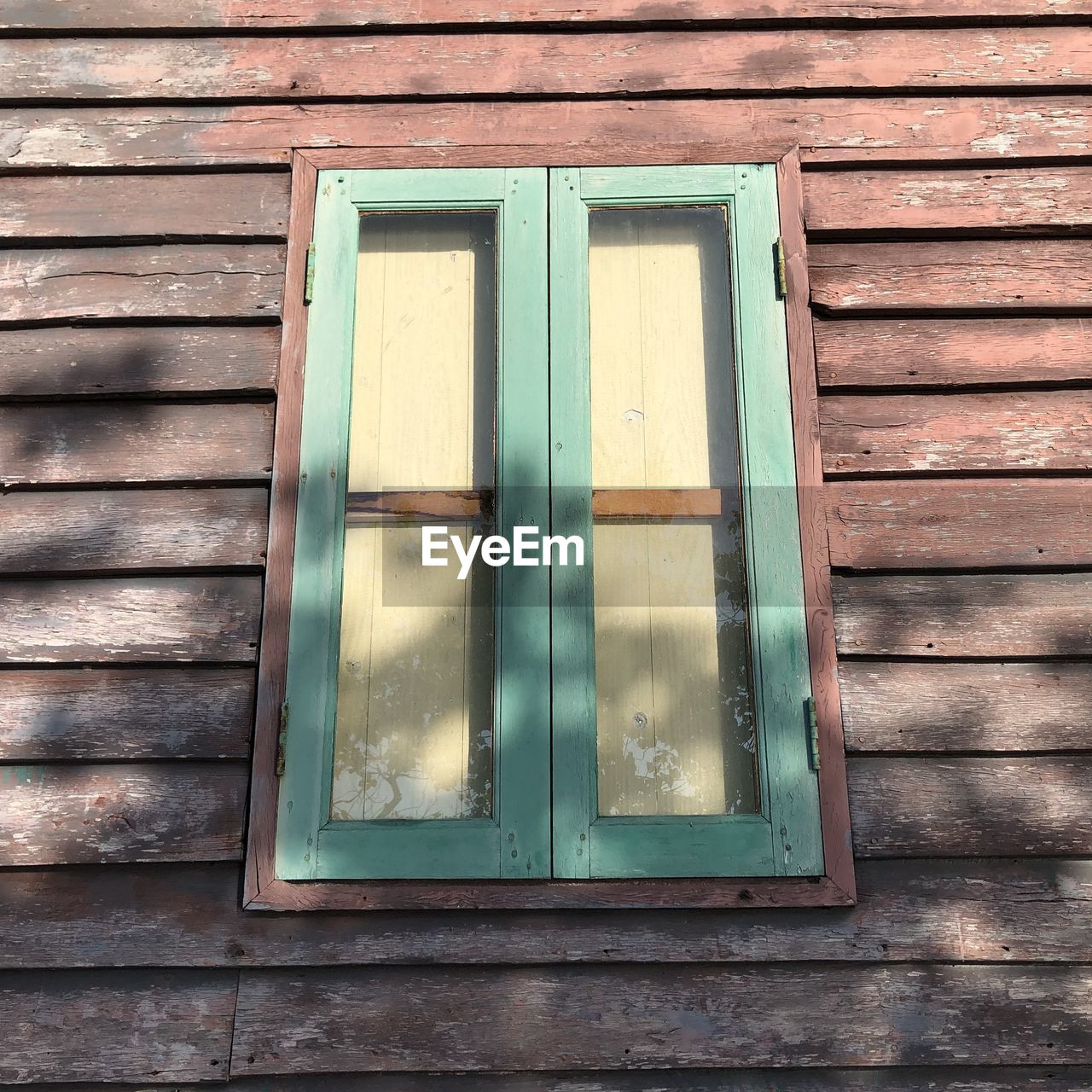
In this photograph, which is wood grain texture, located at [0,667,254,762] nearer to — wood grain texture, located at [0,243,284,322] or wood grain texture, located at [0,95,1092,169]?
wood grain texture, located at [0,243,284,322]

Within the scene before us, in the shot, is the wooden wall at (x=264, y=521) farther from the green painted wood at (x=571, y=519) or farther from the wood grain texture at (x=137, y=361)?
the green painted wood at (x=571, y=519)

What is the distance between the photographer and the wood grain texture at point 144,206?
2.13 metres

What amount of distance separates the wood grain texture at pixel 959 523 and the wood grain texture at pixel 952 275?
43cm

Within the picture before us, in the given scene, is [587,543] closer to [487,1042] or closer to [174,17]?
[487,1042]

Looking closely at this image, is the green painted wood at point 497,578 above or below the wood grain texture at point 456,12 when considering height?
below

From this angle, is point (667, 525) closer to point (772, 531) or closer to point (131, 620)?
point (772, 531)

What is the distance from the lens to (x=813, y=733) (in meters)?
1.80

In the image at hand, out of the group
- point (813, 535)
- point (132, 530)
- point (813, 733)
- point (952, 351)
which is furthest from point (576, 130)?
point (813, 733)

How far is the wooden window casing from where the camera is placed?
1.73 metres

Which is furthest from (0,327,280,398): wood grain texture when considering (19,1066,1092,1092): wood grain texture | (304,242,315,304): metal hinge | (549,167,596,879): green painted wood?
(19,1066,1092,1092): wood grain texture

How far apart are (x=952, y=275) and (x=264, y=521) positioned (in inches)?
65.8

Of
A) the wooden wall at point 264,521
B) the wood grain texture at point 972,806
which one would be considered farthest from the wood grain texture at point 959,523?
the wood grain texture at point 972,806

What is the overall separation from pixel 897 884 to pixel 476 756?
0.87 m

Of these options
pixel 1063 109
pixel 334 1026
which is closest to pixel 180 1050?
pixel 334 1026
